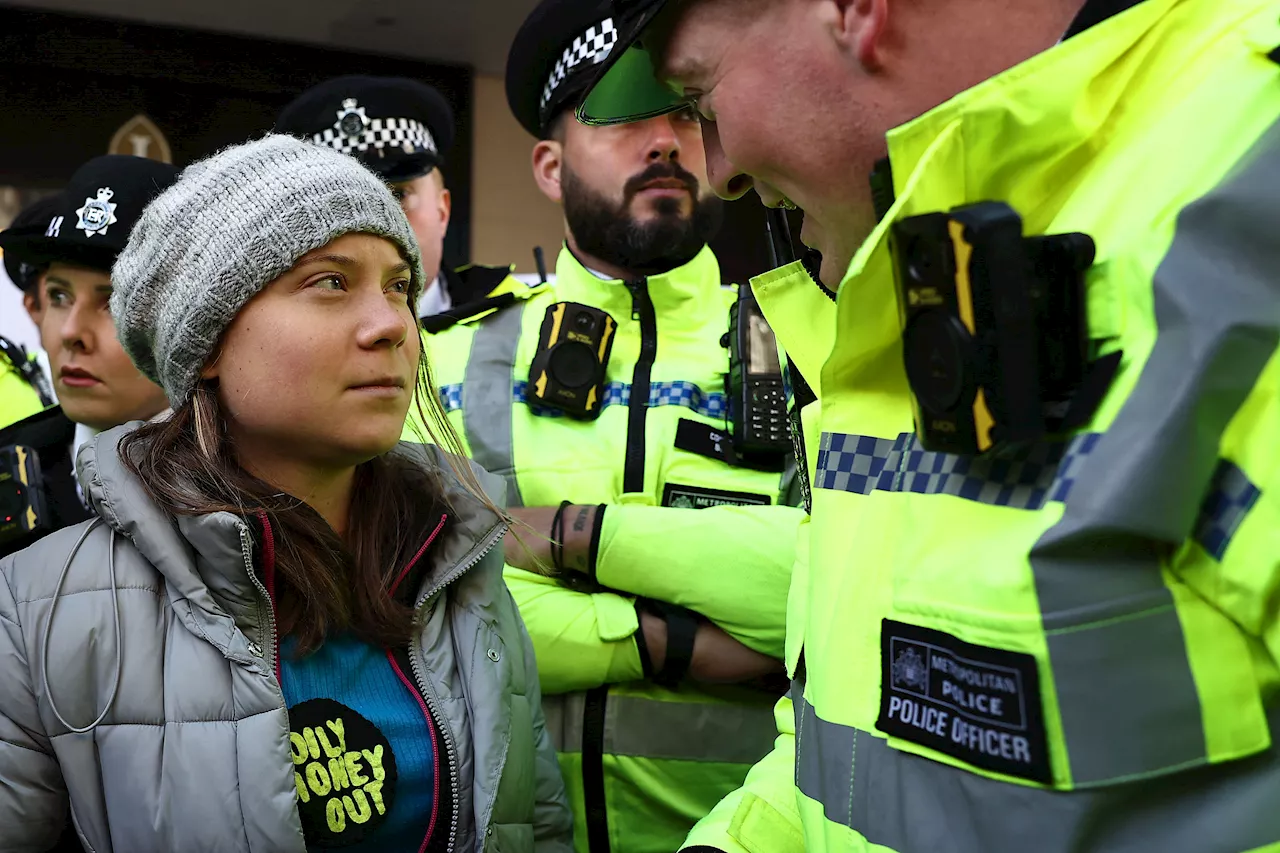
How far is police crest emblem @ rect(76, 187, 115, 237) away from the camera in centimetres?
183

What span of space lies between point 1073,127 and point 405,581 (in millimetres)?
952

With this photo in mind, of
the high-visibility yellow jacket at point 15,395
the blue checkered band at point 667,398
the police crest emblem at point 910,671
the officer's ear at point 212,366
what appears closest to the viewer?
the police crest emblem at point 910,671

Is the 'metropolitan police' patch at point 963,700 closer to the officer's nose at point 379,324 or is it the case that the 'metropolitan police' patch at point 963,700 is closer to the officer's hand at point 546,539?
the officer's nose at point 379,324

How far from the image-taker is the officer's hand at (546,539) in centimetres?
173

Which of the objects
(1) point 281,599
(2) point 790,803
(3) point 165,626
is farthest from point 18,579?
(2) point 790,803

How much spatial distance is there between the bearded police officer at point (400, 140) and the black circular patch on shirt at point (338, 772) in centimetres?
138

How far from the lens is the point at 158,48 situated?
440 centimetres

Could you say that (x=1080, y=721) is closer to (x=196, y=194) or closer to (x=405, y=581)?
(x=405, y=581)

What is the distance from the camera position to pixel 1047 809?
2.32 feet

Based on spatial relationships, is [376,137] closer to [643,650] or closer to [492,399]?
[492,399]

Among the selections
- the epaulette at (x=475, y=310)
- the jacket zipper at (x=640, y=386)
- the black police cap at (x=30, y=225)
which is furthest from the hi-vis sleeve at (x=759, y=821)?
the black police cap at (x=30, y=225)

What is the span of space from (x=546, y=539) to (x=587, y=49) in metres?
0.92

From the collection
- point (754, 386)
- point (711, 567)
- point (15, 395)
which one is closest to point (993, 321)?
point (711, 567)

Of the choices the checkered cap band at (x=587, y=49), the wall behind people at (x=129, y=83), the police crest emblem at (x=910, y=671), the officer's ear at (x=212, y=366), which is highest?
the wall behind people at (x=129, y=83)
